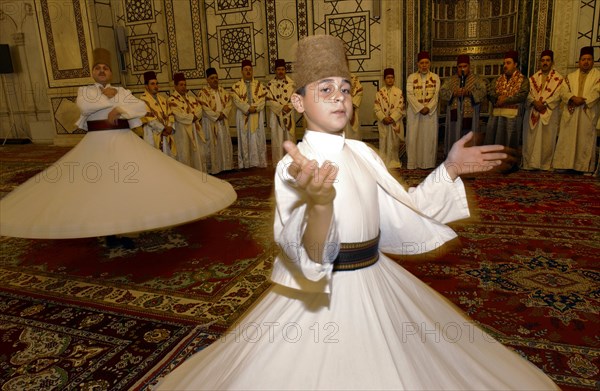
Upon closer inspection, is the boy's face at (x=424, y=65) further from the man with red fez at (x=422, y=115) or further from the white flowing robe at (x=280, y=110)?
the white flowing robe at (x=280, y=110)

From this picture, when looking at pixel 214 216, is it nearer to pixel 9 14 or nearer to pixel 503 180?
pixel 503 180

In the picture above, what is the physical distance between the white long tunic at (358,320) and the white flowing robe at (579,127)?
691 cm

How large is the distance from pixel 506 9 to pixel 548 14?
2.11 m

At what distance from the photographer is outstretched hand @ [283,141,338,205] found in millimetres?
1106

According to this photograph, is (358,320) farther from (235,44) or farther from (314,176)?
(235,44)

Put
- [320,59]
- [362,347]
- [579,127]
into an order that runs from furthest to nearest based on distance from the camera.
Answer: [579,127], [320,59], [362,347]

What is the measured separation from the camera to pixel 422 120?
27.7 ft

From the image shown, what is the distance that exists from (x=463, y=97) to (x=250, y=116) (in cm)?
391

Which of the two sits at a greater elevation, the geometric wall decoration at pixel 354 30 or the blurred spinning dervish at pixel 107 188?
the geometric wall decoration at pixel 354 30

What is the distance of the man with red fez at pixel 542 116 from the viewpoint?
7500mm

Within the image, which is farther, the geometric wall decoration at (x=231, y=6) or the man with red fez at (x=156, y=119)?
the geometric wall decoration at (x=231, y=6)

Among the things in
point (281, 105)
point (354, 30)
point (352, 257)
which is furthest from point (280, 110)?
point (352, 257)

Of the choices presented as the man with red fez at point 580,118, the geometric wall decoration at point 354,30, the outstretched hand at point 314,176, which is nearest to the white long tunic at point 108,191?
the outstretched hand at point 314,176

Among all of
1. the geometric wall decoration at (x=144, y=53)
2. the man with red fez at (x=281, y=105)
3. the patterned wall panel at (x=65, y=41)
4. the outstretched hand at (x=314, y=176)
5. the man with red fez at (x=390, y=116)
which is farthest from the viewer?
the geometric wall decoration at (x=144, y=53)
